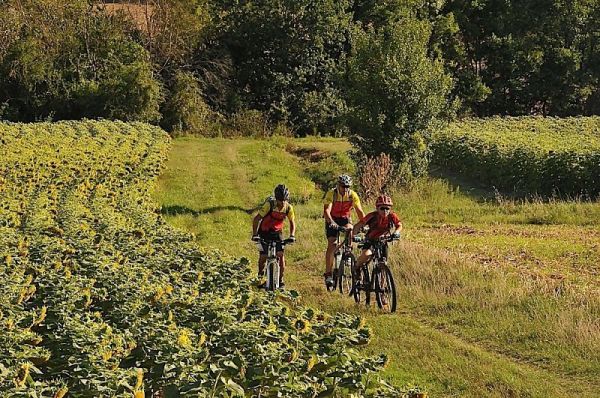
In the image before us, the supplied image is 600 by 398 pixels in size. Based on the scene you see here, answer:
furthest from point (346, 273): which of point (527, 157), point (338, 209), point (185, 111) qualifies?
point (185, 111)

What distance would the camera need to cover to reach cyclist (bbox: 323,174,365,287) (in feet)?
41.3

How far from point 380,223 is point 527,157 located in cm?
1646

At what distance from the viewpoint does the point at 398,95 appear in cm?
2480

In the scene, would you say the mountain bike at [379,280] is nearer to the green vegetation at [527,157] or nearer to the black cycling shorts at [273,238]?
the black cycling shorts at [273,238]

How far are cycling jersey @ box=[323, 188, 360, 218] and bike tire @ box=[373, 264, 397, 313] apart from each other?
1359 mm

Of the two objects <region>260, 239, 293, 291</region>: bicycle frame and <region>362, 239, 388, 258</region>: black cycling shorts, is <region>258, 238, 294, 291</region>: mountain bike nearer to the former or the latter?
<region>260, 239, 293, 291</region>: bicycle frame

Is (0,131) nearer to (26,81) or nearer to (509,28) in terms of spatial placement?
(26,81)

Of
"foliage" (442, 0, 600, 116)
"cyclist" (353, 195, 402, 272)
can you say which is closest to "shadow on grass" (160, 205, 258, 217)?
"cyclist" (353, 195, 402, 272)

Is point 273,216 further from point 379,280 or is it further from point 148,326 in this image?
point 148,326

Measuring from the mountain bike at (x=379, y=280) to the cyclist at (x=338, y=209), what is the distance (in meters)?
0.81

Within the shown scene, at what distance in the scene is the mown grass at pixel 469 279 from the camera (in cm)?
930

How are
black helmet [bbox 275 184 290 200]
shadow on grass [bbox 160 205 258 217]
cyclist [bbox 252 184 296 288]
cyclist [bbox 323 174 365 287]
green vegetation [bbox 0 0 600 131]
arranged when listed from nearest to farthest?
black helmet [bbox 275 184 290 200] → cyclist [bbox 252 184 296 288] → cyclist [bbox 323 174 365 287] → shadow on grass [bbox 160 205 258 217] → green vegetation [bbox 0 0 600 131]

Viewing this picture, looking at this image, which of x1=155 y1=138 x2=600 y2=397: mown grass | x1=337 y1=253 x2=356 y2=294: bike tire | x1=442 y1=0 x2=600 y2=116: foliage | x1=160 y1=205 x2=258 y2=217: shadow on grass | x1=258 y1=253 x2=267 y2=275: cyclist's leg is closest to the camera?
x1=155 y1=138 x2=600 y2=397: mown grass

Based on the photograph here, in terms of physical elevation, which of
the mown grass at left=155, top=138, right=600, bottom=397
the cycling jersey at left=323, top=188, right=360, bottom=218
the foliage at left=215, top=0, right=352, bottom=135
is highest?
the foliage at left=215, top=0, right=352, bottom=135
